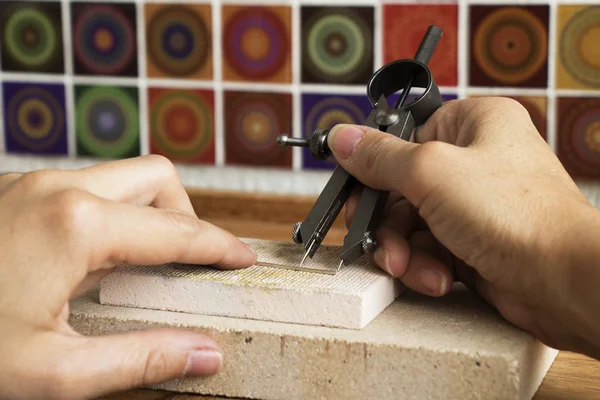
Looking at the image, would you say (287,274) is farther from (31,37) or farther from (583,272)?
(31,37)

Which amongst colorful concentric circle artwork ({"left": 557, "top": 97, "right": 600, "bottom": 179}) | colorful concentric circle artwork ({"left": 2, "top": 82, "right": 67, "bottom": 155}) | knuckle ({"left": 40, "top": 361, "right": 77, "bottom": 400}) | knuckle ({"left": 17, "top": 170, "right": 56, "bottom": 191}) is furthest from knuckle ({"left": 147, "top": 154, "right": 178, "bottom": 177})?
colorful concentric circle artwork ({"left": 2, "top": 82, "right": 67, "bottom": 155})

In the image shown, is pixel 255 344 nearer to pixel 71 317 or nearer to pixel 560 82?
pixel 71 317

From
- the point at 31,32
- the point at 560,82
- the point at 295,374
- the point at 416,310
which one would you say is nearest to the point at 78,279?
the point at 295,374

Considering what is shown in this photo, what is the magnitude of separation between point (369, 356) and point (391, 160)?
0.18m

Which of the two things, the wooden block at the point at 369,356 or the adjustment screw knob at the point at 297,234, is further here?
the adjustment screw knob at the point at 297,234

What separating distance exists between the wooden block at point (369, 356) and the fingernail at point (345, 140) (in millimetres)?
158

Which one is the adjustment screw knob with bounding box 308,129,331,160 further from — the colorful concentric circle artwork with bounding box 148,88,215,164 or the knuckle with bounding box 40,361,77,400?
Answer: the colorful concentric circle artwork with bounding box 148,88,215,164

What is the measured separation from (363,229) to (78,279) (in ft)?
Result: 0.88

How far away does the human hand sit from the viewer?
2.12ft

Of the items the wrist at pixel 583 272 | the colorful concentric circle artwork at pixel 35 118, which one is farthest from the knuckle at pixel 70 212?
the colorful concentric circle artwork at pixel 35 118

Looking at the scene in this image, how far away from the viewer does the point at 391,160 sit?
77 centimetres

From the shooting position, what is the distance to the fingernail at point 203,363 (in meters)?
0.71

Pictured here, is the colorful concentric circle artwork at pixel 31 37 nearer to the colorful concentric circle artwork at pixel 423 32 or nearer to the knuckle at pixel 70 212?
the colorful concentric circle artwork at pixel 423 32

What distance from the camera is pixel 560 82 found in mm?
1548
